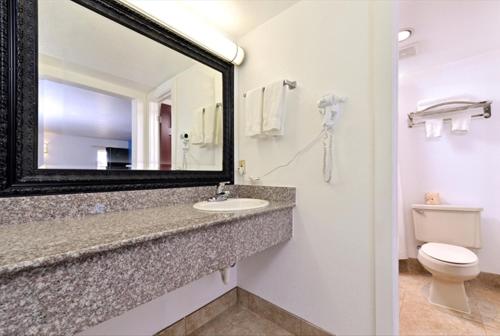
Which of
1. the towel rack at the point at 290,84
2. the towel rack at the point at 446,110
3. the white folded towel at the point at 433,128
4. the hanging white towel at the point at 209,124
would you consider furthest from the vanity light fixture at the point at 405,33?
the hanging white towel at the point at 209,124

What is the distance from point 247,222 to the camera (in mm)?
1030

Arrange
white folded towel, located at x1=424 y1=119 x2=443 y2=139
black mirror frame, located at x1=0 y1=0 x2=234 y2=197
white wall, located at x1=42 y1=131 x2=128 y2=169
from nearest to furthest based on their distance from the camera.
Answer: black mirror frame, located at x1=0 y1=0 x2=234 y2=197, white wall, located at x1=42 y1=131 x2=128 y2=169, white folded towel, located at x1=424 y1=119 x2=443 y2=139

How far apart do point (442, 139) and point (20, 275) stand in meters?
2.93

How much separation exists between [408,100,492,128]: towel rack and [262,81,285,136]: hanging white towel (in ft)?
5.54

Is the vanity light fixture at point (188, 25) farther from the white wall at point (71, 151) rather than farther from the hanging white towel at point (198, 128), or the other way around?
the white wall at point (71, 151)

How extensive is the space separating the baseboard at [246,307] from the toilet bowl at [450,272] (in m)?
1.02

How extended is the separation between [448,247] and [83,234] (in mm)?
2443

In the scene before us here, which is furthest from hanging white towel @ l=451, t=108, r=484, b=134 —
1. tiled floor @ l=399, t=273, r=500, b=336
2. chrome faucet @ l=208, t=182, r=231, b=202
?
chrome faucet @ l=208, t=182, r=231, b=202

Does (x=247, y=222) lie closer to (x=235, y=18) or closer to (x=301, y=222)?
(x=301, y=222)

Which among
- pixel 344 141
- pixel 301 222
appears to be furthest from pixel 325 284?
pixel 344 141

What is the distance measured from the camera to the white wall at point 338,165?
100 cm

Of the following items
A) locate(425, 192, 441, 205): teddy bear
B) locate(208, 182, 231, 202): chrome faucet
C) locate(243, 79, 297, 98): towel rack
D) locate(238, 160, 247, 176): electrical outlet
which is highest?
Answer: locate(243, 79, 297, 98): towel rack

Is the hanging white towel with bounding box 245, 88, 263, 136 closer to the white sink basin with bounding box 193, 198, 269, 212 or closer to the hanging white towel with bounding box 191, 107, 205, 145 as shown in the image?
the hanging white towel with bounding box 191, 107, 205, 145

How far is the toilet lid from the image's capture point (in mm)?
1489
